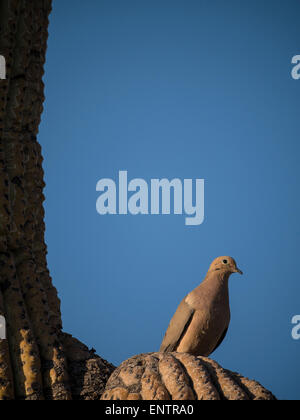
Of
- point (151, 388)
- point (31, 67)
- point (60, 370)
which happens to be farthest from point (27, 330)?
point (31, 67)

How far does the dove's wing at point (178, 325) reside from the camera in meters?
3.35

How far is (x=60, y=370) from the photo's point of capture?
2.36 m

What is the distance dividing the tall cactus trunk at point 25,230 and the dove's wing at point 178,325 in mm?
928

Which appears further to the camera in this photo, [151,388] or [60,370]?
[60,370]

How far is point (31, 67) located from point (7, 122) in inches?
14.7

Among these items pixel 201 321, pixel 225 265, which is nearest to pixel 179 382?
pixel 201 321

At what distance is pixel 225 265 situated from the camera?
3.58 m

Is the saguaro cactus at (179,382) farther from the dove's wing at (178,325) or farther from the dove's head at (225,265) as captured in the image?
the dove's head at (225,265)

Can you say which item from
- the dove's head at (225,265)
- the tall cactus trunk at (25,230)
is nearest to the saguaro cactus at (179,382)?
the tall cactus trunk at (25,230)

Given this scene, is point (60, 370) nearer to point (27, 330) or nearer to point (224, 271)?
point (27, 330)

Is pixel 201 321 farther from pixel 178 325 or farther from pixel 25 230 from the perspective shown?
pixel 25 230

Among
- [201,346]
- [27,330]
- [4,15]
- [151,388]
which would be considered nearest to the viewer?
[151,388]

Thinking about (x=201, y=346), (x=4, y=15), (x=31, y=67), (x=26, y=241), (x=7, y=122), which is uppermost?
(x=4, y=15)

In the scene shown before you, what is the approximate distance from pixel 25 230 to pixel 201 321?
136cm
